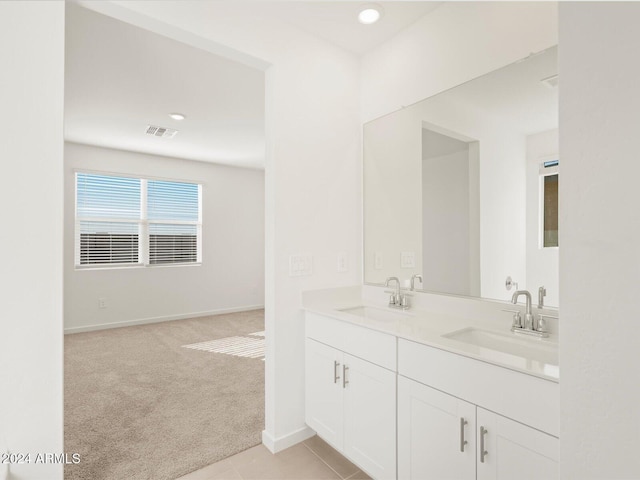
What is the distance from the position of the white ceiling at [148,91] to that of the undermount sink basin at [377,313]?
206 centimetres

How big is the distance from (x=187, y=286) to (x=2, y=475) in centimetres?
460

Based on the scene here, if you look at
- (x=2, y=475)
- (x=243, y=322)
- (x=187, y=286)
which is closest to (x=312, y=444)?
(x=2, y=475)

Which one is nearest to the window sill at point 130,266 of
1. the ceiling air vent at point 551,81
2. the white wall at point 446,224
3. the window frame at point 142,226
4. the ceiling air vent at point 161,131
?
the window frame at point 142,226

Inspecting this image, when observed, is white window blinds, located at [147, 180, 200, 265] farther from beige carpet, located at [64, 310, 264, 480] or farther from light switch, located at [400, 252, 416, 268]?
light switch, located at [400, 252, 416, 268]

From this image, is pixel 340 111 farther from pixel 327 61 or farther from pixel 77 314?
pixel 77 314

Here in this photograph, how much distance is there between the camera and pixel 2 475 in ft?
3.79

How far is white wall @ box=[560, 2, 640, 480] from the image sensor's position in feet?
1.81

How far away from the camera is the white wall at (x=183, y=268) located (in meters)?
4.69

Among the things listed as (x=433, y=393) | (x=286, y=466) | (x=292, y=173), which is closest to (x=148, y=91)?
(x=292, y=173)

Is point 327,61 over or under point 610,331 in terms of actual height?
over

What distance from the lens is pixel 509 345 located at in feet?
5.03

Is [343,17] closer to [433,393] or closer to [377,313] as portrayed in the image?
[377,313]

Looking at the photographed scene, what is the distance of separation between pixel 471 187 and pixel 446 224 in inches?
10.1

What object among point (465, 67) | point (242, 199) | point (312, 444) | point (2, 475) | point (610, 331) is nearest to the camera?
point (610, 331)
